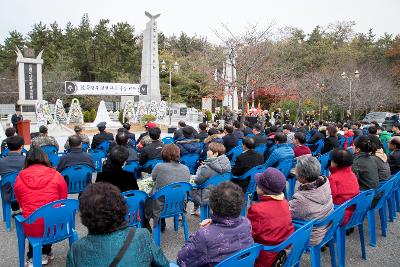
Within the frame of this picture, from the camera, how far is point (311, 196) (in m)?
3.28

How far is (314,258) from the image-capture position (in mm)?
3209

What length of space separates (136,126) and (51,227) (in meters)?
17.7

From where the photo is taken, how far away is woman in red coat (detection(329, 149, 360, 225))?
3.91 meters

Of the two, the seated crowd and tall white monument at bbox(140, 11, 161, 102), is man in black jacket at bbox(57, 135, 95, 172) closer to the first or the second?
the seated crowd

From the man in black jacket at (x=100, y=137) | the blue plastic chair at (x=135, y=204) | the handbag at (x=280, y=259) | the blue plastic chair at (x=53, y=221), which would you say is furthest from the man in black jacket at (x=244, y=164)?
the man in black jacket at (x=100, y=137)

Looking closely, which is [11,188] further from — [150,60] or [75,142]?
[150,60]

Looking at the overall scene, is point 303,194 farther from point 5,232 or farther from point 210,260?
point 5,232

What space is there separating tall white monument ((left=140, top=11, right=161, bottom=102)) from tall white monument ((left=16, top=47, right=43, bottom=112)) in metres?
7.77

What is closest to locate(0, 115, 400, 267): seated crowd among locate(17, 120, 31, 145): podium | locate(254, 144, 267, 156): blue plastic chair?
locate(254, 144, 267, 156): blue plastic chair

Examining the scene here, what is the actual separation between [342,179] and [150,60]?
21.0 meters

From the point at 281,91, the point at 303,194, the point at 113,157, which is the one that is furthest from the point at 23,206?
the point at 281,91

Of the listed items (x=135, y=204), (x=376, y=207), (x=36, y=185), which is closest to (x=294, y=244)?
(x=135, y=204)

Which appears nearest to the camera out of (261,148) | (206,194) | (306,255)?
(306,255)

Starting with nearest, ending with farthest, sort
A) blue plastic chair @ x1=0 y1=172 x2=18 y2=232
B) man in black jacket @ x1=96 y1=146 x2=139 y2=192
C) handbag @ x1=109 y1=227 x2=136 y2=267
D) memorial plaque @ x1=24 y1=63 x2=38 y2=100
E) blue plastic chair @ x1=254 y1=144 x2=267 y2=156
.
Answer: handbag @ x1=109 y1=227 x2=136 y2=267 → man in black jacket @ x1=96 y1=146 x2=139 y2=192 → blue plastic chair @ x1=0 y1=172 x2=18 y2=232 → blue plastic chair @ x1=254 y1=144 x2=267 y2=156 → memorial plaque @ x1=24 y1=63 x2=38 y2=100
